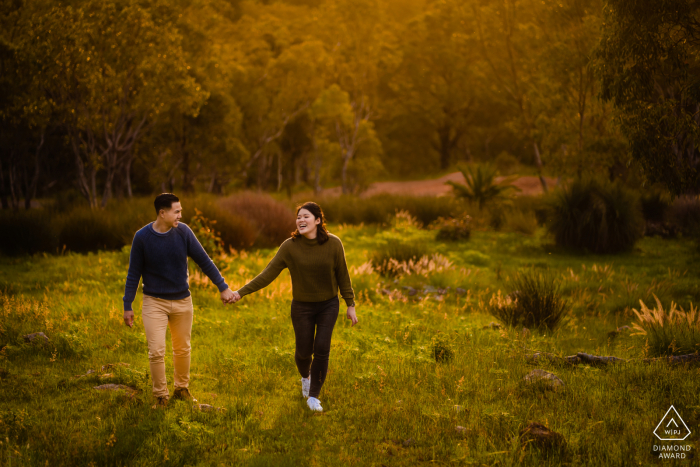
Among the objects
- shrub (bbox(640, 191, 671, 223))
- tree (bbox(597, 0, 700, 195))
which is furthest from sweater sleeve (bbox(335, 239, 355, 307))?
shrub (bbox(640, 191, 671, 223))

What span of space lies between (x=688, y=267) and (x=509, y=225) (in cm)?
659

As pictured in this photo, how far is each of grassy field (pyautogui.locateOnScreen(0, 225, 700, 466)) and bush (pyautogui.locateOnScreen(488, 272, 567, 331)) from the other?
22cm

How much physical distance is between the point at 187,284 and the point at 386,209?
53.0 ft

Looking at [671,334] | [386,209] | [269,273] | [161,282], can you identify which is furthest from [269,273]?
[386,209]

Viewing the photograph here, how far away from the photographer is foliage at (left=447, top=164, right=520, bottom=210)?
65.0ft

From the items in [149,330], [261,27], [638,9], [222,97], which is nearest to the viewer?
[149,330]

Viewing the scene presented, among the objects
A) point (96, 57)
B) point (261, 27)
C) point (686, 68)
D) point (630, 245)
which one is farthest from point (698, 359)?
point (261, 27)

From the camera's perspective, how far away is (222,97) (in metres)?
27.6

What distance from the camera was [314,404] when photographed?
4.80 metres

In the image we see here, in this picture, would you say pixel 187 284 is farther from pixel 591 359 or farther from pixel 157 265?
pixel 591 359

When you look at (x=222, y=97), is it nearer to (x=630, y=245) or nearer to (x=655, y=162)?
(x=630, y=245)

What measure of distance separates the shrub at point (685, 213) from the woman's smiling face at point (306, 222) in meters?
15.7

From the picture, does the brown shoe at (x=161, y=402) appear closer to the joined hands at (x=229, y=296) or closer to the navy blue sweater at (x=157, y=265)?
the navy blue sweater at (x=157, y=265)

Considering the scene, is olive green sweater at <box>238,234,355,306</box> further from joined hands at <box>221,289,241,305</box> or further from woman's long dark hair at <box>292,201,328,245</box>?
joined hands at <box>221,289,241,305</box>
